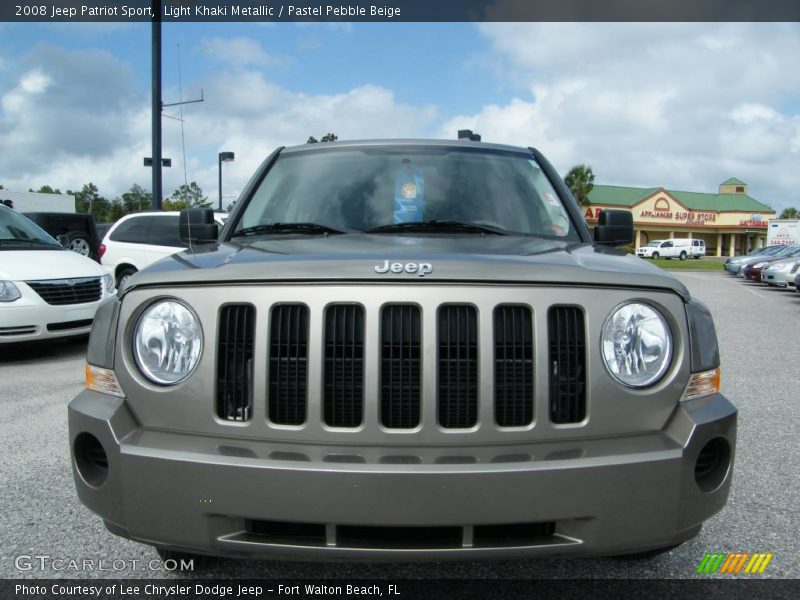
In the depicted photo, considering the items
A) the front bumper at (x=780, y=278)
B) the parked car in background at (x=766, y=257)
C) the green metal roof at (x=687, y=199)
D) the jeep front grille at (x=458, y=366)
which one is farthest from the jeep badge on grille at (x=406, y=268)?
the green metal roof at (x=687, y=199)

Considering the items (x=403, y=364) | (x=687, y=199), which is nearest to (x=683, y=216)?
(x=687, y=199)

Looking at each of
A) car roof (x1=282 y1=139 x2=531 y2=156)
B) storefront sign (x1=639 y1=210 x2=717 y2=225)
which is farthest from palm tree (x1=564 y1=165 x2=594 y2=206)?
car roof (x1=282 y1=139 x2=531 y2=156)

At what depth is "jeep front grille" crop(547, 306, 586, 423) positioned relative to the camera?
1954 mm

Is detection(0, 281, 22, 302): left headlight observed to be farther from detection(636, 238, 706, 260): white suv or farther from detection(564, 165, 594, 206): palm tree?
detection(564, 165, 594, 206): palm tree

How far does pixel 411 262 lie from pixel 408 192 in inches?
48.6

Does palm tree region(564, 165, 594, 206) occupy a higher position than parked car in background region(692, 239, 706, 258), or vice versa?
palm tree region(564, 165, 594, 206)

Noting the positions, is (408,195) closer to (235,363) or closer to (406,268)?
(406,268)

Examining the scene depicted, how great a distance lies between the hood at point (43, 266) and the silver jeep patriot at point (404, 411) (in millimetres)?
5854

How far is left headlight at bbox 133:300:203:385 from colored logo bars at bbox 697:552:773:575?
2064mm

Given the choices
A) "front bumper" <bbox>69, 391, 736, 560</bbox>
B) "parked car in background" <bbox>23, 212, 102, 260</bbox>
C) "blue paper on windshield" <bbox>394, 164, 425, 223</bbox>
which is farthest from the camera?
"parked car in background" <bbox>23, 212, 102, 260</bbox>

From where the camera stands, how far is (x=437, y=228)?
9.41 feet

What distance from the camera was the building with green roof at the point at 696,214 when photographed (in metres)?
72.4

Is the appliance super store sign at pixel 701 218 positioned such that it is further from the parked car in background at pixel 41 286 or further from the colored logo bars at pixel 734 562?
the colored logo bars at pixel 734 562

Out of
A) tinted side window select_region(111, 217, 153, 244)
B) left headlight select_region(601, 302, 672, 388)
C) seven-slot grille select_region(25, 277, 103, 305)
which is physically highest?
tinted side window select_region(111, 217, 153, 244)
